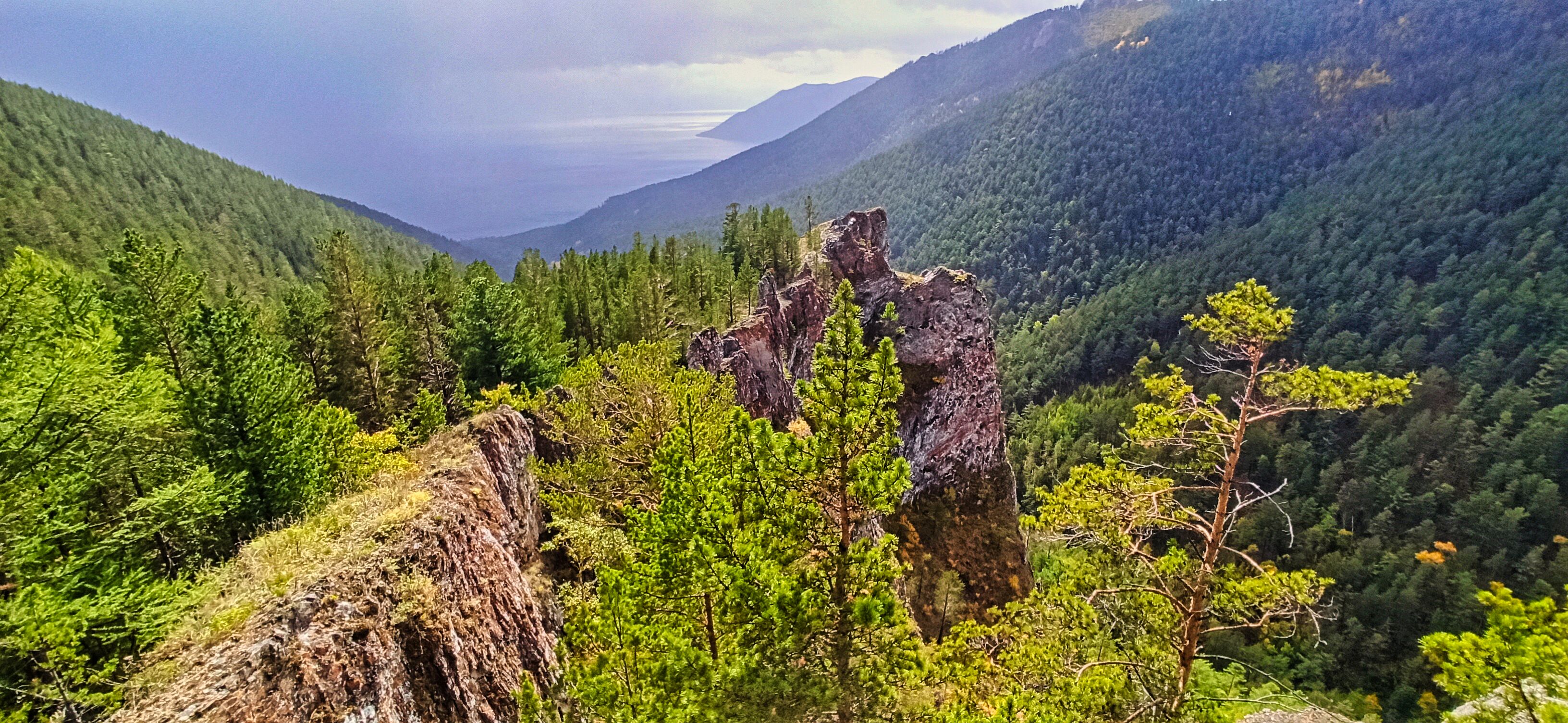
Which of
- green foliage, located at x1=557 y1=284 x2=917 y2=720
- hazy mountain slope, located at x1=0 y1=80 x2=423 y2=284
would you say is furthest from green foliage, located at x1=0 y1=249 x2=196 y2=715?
hazy mountain slope, located at x1=0 y1=80 x2=423 y2=284

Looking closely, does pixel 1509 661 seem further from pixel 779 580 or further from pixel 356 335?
pixel 356 335

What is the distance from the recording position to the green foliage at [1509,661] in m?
7.16

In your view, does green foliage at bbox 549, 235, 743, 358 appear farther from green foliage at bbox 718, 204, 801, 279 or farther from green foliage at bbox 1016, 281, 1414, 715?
green foliage at bbox 1016, 281, 1414, 715

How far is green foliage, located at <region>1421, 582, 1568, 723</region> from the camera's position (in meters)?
7.16

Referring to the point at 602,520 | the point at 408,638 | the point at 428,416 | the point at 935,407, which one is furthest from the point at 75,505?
the point at 935,407

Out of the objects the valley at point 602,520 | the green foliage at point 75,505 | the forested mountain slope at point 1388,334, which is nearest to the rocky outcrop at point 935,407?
the valley at point 602,520

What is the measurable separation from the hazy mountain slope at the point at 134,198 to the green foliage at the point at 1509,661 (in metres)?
131

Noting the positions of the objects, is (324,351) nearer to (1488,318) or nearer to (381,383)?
(381,383)

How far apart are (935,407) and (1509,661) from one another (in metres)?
38.7

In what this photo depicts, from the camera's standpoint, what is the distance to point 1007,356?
165 m

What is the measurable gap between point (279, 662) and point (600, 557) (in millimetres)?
7173

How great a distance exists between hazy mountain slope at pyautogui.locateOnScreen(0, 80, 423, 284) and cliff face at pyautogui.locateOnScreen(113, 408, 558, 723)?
114 metres

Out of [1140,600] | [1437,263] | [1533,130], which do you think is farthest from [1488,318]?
[1140,600]

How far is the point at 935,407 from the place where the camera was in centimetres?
4594
